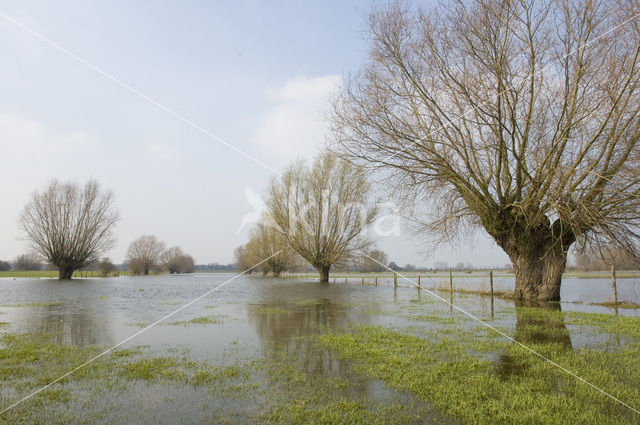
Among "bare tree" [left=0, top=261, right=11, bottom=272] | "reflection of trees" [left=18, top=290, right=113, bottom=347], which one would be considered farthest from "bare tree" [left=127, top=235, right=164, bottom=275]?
"reflection of trees" [left=18, top=290, right=113, bottom=347]

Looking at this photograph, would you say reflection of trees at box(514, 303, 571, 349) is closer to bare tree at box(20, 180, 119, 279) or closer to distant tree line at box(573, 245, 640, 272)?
distant tree line at box(573, 245, 640, 272)

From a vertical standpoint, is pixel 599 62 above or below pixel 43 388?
above

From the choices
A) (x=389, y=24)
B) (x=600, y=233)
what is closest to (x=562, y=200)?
(x=600, y=233)

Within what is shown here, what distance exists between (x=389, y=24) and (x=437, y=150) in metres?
5.10

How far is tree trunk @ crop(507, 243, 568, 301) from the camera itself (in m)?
15.4

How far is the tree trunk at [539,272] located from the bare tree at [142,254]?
87103 millimetres

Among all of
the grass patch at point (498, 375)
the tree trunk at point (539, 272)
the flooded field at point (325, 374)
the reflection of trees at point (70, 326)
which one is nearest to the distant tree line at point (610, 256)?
the tree trunk at point (539, 272)

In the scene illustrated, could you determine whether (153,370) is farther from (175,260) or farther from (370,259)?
(175,260)

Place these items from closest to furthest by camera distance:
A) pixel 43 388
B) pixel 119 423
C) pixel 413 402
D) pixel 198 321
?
1. pixel 119 423
2. pixel 413 402
3. pixel 43 388
4. pixel 198 321

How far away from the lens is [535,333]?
882 cm

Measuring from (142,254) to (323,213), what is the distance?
217 ft

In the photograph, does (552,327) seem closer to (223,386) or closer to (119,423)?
(223,386)

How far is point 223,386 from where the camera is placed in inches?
198

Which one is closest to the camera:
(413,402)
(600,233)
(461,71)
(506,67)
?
(413,402)
